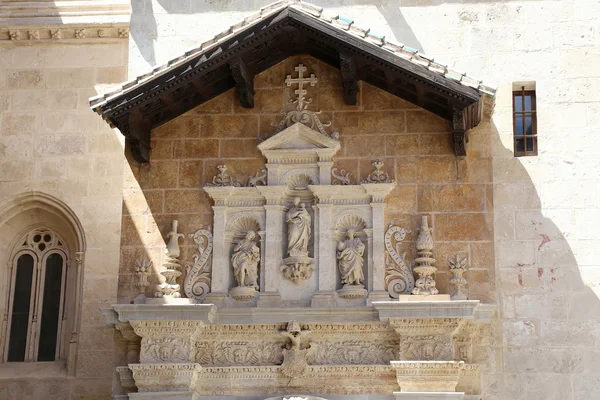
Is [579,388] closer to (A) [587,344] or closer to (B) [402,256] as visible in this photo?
(A) [587,344]

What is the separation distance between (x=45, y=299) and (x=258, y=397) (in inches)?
140

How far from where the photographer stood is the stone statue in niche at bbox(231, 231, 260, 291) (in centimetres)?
1381

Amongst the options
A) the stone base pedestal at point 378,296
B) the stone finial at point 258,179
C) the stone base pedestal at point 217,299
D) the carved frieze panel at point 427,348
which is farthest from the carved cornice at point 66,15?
the carved frieze panel at point 427,348

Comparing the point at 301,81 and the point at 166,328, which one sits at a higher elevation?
A: the point at 301,81

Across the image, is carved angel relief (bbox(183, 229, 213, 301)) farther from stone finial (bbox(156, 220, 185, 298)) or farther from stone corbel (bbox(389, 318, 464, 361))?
→ stone corbel (bbox(389, 318, 464, 361))

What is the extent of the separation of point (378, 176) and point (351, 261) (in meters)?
1.12

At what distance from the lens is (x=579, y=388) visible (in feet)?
43.0

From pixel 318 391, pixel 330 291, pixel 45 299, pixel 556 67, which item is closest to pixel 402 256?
pixel 330 291

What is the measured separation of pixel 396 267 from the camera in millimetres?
13727

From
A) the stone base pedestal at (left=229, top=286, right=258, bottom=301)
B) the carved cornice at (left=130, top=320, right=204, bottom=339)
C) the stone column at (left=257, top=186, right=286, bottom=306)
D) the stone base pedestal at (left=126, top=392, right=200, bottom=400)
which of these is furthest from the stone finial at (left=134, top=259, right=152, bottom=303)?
the stone column at (left=257, top=186, right=286, bottom=306)

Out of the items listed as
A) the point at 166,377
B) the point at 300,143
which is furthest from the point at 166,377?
the point at 300,143

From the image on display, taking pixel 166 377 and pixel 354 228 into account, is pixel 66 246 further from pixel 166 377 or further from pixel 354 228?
pixel 354 228

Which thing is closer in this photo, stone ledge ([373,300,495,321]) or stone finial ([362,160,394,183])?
stone ledge ([373,300,495,321])

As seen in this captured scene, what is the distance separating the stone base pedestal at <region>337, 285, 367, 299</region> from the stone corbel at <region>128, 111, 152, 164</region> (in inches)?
118
